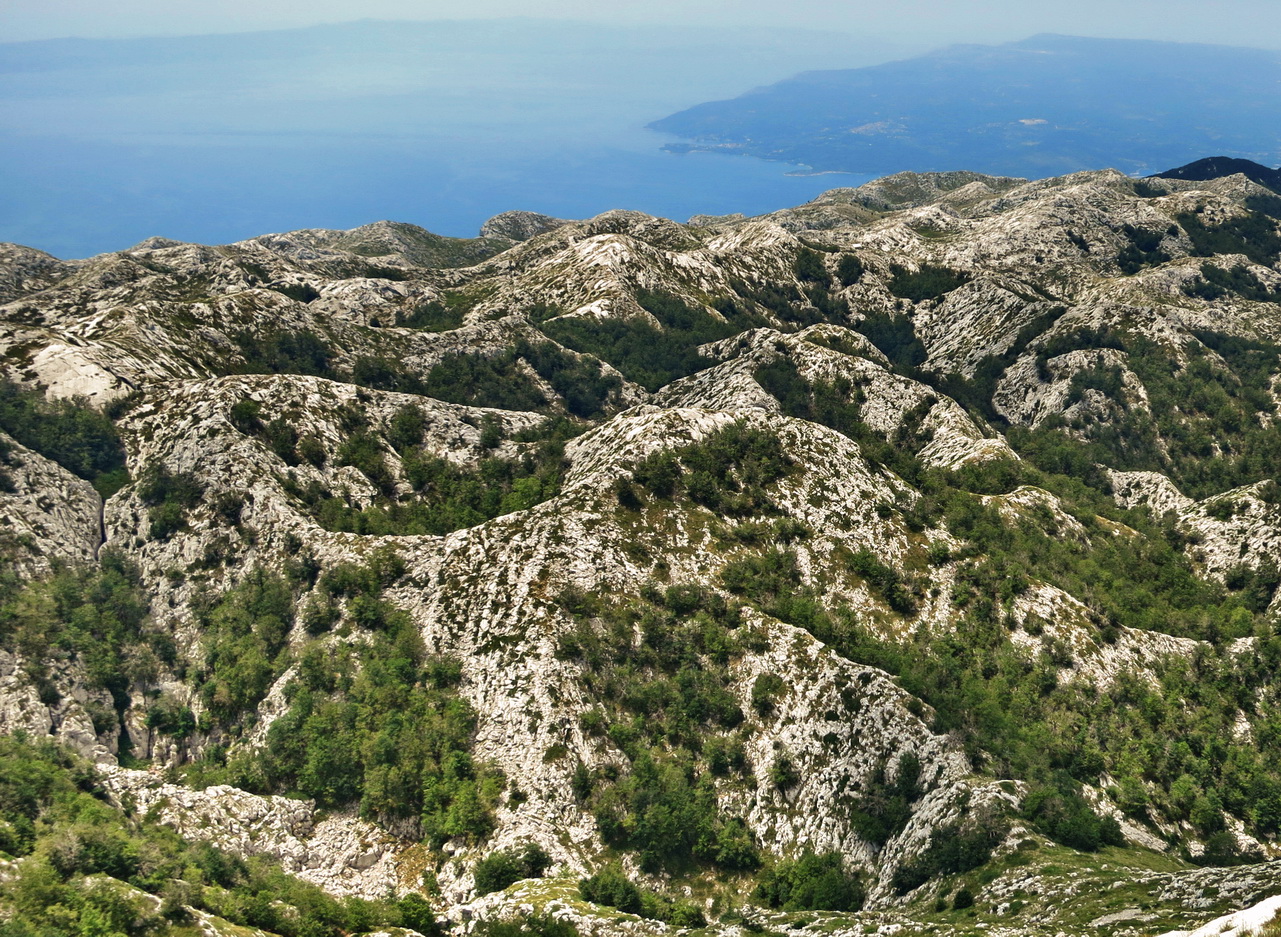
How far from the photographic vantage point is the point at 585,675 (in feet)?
254

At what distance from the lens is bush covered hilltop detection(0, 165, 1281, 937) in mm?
56844

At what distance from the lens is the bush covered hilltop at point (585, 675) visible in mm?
56844

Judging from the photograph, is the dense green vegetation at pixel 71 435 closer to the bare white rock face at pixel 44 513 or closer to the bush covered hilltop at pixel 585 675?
the bush covered hilltop at pixel 585 675

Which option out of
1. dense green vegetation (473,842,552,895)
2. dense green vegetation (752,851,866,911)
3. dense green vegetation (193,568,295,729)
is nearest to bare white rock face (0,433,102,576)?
dense green vegetation (193,568,295,729)

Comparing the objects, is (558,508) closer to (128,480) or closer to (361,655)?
(361,655)

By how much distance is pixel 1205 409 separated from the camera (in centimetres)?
18488

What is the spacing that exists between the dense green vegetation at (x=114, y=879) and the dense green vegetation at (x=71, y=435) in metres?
53.8

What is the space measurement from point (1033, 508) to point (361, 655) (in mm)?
106133

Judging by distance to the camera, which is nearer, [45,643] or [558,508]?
[45,643]

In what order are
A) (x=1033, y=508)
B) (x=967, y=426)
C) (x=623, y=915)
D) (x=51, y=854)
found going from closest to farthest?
1. (x=51, y=854)
2. (x=623, y=915)
3. (x=1033, y=508)
4. (x=967, y=426)

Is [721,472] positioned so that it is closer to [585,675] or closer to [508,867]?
[585,675]

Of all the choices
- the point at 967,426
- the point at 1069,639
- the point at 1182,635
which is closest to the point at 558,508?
the point at 1069,639

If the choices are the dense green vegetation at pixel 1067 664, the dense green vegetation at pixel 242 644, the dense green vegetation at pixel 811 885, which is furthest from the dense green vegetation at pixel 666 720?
the dense green vegetation at pixel 242 644

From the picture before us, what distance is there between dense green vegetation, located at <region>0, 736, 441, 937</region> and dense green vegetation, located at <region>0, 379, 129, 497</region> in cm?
5383
